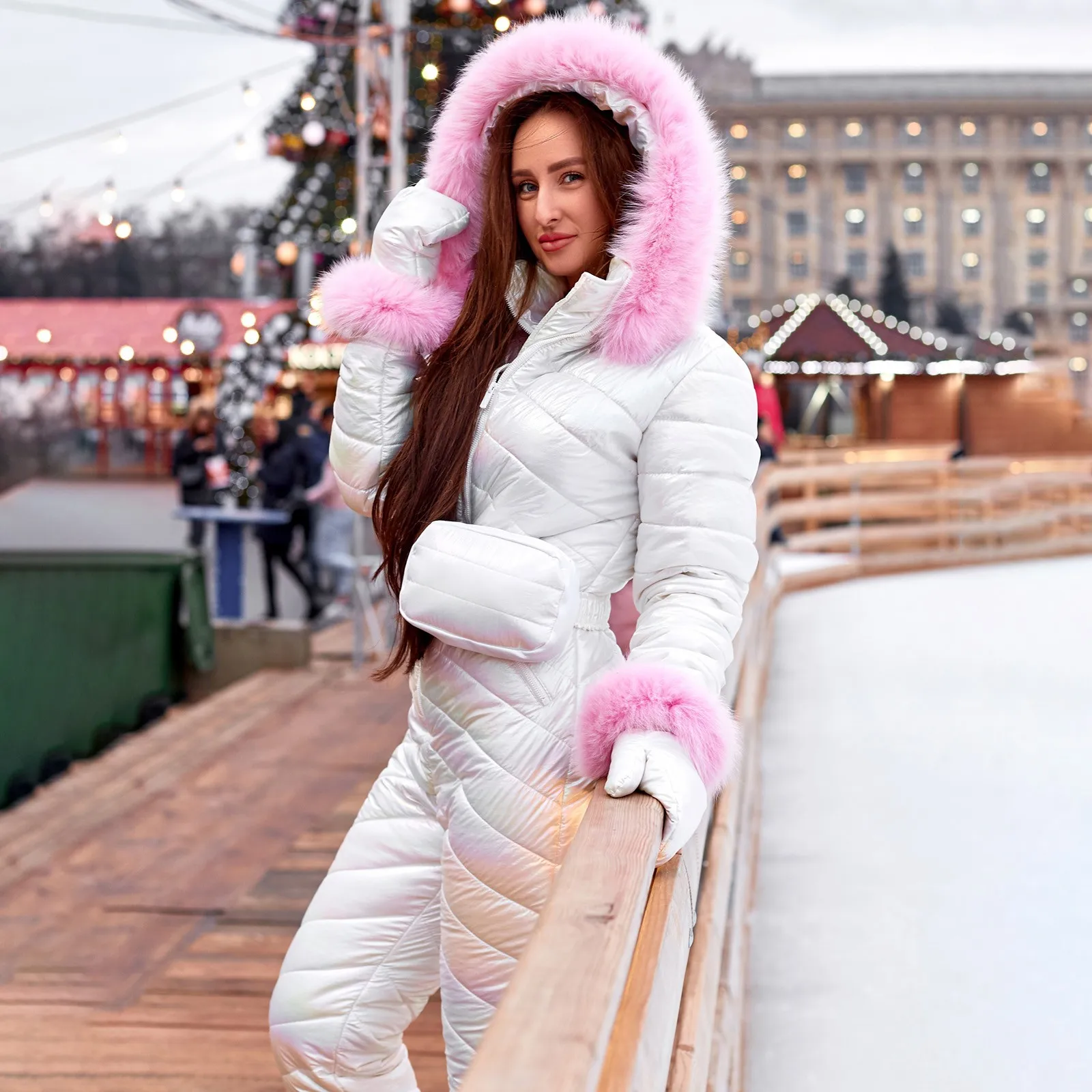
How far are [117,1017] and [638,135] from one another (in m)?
2.28

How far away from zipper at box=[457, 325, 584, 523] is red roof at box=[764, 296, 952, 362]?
1837cm

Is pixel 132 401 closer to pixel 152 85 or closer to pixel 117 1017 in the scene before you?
pixel 152 85

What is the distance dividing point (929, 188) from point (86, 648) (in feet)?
177

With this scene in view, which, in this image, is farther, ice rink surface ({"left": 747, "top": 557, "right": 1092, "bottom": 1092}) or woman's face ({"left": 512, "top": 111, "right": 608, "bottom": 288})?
ice rink surface ({"left": 747, "top": 557, "right": 1092, "bottom": 1092})

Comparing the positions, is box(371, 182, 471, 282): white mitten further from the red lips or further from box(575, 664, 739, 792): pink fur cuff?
box(575, 664, 739, 792): pink fur cuff

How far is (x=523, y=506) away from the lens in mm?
1558

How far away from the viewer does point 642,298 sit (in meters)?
1.53

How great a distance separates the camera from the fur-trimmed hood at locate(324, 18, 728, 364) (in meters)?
1.55

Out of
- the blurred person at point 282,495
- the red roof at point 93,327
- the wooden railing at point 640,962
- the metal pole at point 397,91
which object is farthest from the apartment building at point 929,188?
the wooden railing at point 640,962

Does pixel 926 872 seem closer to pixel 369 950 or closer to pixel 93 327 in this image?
pixel 369 950

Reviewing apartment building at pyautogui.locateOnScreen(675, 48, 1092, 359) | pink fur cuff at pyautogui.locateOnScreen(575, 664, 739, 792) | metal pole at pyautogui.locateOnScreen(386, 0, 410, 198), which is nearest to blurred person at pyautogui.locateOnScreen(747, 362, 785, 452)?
metal pole at pyautogui.locateOnScreen(386, 0, 410, 198)

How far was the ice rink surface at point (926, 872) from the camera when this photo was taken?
274 cm

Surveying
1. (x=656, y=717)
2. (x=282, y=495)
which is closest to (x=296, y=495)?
(x=282, y=495)

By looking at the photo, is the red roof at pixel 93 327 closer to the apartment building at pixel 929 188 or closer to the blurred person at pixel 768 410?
the blurred person at pixel 768 410
